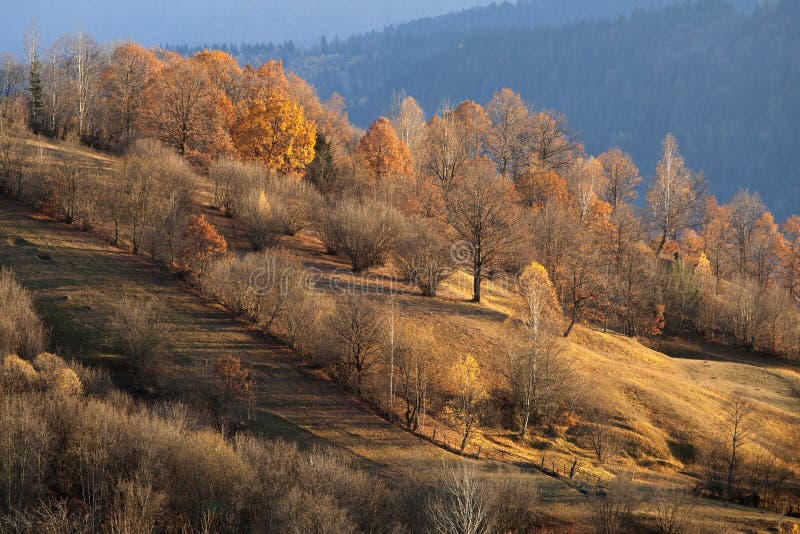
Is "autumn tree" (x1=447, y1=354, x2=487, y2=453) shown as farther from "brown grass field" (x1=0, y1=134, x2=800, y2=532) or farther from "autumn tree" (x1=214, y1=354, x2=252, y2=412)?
"autumn tree" (x1=214, y1=354, x2=252, y2=412)

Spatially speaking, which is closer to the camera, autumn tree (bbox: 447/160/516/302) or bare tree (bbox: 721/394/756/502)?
bare tree (bbox: 721/394/756/502)

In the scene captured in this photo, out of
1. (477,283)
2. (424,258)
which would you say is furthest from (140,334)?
(477,283)

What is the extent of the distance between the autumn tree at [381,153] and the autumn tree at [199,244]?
29.4 metres

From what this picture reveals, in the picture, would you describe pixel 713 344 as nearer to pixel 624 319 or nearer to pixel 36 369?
pixel 624 319

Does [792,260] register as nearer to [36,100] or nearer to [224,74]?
[224,74]

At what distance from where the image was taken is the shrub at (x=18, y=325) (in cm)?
2767

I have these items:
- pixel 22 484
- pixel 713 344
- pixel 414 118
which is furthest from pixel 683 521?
pixel 414 118

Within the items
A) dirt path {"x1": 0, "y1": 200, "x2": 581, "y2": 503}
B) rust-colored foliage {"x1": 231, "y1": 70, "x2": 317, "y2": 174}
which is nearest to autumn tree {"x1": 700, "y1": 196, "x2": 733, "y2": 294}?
rust-colored foliage {"x1": 231, "y1": 70, "x2": 317, "y2": 174}

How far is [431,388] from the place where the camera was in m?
34.8

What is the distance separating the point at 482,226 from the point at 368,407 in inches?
767

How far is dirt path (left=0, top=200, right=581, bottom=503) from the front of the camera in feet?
95.0

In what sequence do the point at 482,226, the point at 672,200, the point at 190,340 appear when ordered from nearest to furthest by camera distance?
1. the point at 190,340
2. the point at 482,226
3. the point at 672,200

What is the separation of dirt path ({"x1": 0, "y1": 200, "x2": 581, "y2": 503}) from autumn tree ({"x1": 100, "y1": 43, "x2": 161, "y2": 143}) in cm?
2579

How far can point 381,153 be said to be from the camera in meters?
66.4
